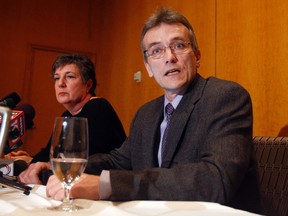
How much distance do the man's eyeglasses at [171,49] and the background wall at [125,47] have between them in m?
0.95

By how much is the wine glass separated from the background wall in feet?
5.40

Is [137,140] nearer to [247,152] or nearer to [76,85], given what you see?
[247,152]

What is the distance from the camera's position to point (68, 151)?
29.4 inches

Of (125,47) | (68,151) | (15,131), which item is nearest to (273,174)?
(68,151)

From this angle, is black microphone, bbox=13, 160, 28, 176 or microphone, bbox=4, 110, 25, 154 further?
black microphone, bbox=13, 160, 28, 176

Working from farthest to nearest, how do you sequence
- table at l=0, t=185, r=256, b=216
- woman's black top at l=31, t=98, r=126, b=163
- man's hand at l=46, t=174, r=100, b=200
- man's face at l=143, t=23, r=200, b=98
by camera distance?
1. woman's black top at l=31, t=98, r=126, b=163
2. man's face at l=143, t=23, r=200, b=98
3. man's hand at l=46, t=174, r=100, b=200
4. table at l=0, t=185, r=256, b=216

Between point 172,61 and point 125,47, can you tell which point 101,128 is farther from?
point 125,47

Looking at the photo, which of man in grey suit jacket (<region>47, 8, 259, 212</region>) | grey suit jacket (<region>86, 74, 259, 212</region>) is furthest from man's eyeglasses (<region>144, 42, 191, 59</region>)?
grey suit jacket (<region>86, 74, 259, 212</region>)

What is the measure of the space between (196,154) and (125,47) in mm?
3277

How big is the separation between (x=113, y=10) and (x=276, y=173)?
12.8ft

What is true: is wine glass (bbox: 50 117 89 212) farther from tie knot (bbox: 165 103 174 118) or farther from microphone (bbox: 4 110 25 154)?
tie knot (bbox: 165 103 174 118)

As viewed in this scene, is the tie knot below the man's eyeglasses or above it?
below

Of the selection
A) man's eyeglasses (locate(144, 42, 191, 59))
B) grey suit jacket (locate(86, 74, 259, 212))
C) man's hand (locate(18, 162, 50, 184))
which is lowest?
man's hand (locate(18, 162, 50, 184))

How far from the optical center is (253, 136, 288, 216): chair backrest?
125cm
